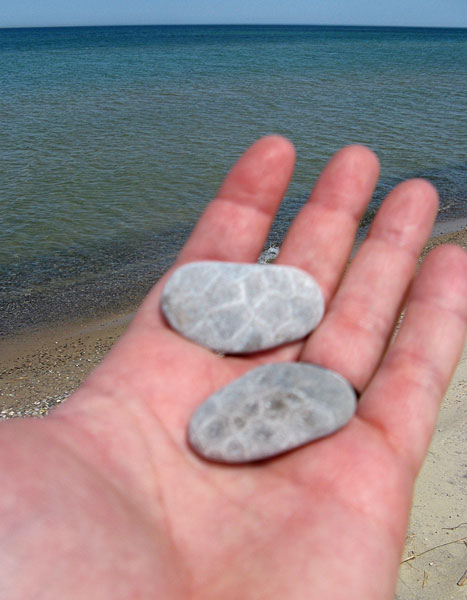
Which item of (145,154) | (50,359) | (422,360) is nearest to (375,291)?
(422,360)

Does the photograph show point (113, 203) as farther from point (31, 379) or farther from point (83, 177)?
point (31, 379)

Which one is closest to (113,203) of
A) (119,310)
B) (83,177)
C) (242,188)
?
(83,177)

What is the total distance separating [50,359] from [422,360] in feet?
15.4

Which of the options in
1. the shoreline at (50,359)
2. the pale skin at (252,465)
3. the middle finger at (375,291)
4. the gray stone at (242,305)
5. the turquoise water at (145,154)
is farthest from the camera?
the turquoise water at (145,154)

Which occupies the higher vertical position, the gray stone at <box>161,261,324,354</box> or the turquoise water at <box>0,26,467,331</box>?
the gray stone at <box>161,261,324,354</box>

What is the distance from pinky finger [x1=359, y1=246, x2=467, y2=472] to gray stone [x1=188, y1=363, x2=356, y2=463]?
6.3 inches

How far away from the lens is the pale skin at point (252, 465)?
1.74 metres

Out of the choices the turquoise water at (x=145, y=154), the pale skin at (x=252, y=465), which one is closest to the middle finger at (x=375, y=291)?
the pale skin at (x=252, y=465)

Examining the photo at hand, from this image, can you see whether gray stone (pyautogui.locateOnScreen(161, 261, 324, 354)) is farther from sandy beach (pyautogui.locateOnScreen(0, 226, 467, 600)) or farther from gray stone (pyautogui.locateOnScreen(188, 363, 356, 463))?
sandy beach (pyautogui.locateOnScreen(0, 226, 467, 600))

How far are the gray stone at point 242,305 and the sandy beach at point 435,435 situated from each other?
4.75 ft

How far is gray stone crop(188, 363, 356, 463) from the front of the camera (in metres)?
2.21

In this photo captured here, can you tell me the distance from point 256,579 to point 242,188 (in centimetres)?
208

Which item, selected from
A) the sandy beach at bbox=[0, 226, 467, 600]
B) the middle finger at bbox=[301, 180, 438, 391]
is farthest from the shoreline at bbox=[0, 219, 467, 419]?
the middle finger at bbox=[301, 180, 438, 391]

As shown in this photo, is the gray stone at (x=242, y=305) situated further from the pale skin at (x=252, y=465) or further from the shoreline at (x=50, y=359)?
the shoreline at (x=50, y=359)
